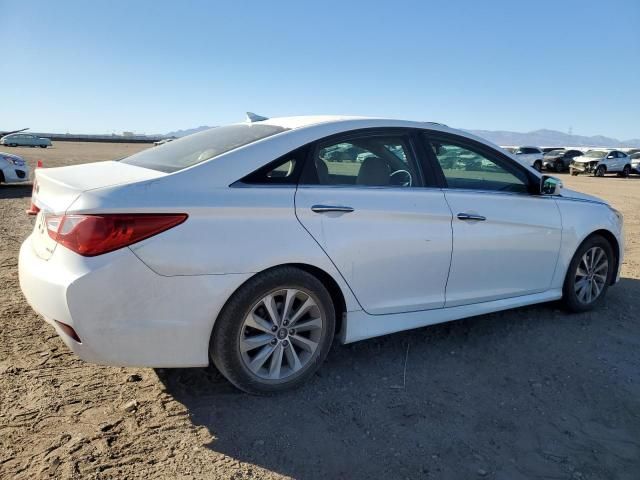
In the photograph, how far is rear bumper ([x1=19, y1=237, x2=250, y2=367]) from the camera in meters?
2.46

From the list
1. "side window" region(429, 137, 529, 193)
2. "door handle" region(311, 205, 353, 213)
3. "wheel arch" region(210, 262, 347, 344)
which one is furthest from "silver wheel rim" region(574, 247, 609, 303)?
"door handle" region(311, 205, 353, 213)

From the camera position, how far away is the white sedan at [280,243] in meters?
2.52

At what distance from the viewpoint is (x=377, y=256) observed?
317 centimetres

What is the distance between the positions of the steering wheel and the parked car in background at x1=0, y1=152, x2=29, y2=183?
12.5 m

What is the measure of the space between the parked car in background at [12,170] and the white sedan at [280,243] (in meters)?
11.3

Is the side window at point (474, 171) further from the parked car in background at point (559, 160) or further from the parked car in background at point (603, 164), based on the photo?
the parked car in background at point (559, 160)

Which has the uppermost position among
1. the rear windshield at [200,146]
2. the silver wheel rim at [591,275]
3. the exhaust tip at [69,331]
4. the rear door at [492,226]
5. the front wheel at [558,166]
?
the rear windshield at [200,146]

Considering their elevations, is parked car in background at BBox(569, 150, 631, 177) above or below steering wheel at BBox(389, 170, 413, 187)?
below

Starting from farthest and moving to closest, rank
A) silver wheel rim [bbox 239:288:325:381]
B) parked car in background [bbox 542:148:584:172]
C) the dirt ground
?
parked car in background [bbox 542:148:584:172]
silver wheel rim [bbox 239:288:325:381]
the dirt ground

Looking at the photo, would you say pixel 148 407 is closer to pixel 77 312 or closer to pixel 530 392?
pixel 77 312

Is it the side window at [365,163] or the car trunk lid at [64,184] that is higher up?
the side window at [365,163]

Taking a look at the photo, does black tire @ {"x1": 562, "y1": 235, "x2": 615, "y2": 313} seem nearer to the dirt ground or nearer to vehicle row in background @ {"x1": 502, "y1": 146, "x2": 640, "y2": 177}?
the dirt ground

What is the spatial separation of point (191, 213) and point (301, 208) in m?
0.63

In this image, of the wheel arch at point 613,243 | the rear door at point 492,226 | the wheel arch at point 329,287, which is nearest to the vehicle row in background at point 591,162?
the wheel arch at point 613,243
